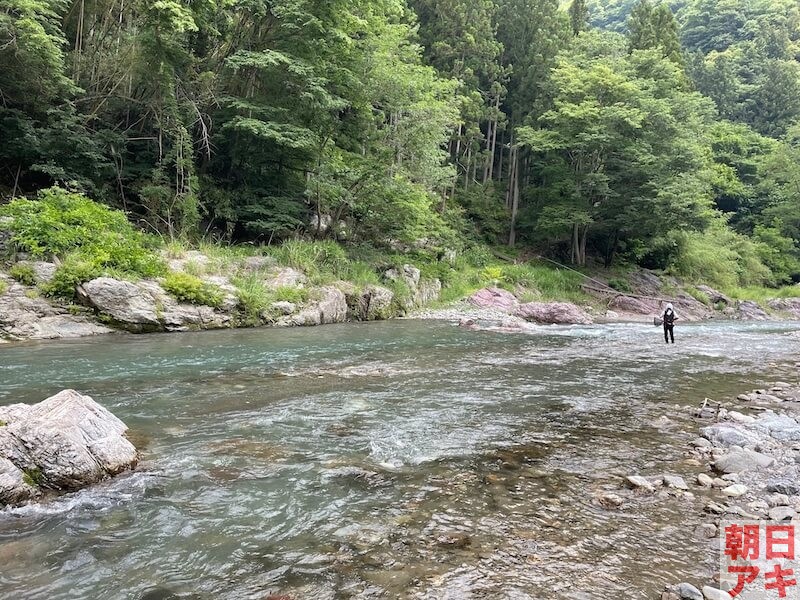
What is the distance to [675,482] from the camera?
488cm

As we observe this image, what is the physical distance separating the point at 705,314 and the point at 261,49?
26160 millimetres

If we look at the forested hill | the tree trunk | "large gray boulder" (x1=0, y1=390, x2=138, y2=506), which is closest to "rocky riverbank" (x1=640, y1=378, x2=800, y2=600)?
"large gray boulder" (x1=0, y1=390, x2=138, y2=506)

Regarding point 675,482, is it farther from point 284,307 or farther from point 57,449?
point 284,307

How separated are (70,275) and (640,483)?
44.5ft

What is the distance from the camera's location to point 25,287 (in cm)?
1253

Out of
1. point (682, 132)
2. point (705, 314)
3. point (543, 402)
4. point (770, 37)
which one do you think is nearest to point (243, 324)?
point (543, 402)

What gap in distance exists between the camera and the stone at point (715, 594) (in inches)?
122

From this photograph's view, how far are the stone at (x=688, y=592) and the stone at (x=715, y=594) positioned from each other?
0.04 m

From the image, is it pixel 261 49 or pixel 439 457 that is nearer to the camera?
pixel 439 457

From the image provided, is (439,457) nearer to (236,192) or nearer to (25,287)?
(25,287)

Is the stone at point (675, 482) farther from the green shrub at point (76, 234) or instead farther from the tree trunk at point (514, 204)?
the tree trunk at point (514, 204)

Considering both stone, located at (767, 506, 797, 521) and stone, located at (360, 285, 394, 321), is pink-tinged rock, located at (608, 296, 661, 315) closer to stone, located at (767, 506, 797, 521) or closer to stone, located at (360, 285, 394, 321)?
stone, located at (360, 285, 394, 321)

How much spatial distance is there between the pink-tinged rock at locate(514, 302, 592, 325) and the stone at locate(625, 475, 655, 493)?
1774cm

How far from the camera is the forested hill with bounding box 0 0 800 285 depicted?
17.7m
